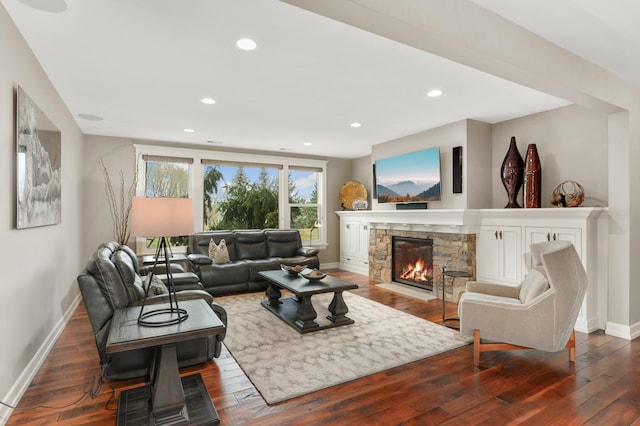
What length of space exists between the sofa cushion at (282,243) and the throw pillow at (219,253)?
844mm

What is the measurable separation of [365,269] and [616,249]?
3.90 m

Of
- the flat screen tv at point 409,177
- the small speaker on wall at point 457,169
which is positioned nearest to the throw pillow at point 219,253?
the flat screen tv at point 409,177

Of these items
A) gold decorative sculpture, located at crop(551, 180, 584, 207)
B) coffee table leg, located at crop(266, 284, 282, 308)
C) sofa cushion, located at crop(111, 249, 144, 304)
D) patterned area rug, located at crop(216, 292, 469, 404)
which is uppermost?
gold decorative sculpture, located at crop(551, 180, 584, 207)

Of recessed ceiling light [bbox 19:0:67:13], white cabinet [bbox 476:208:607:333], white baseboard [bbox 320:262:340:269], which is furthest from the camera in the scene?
white baseboard [bbox 320:262:340:269]

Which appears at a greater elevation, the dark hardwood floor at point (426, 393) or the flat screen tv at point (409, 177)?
the flat screen tv at point (409, 177)

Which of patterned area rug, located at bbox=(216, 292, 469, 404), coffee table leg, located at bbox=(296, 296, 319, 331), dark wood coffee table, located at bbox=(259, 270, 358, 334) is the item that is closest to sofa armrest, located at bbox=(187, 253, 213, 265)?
patterned area rug, located at bbox=(216, 292, 469, 404)

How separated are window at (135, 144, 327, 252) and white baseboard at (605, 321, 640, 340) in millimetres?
4622

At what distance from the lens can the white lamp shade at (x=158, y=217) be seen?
2102mm

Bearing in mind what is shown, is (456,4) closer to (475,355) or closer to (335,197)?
(475,355)

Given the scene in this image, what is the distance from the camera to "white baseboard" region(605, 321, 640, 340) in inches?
132

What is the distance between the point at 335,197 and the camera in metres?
7.52

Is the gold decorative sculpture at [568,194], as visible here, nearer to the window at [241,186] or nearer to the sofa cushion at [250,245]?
the window at [241,186]

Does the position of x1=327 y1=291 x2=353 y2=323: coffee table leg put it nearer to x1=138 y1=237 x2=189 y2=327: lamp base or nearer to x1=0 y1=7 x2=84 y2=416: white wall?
x1=138 y1=237 x2=189 y2=327: lamp base

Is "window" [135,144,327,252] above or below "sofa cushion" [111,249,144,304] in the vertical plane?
above
